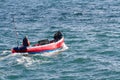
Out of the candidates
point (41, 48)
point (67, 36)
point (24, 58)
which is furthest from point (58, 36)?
point (24, 58)

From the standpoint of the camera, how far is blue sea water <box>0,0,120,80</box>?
47.7 meters

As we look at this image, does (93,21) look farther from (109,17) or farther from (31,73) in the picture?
(31,73)

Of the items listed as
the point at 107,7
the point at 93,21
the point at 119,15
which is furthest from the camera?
the point at 107,7

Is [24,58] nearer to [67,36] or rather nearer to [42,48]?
[42,48]

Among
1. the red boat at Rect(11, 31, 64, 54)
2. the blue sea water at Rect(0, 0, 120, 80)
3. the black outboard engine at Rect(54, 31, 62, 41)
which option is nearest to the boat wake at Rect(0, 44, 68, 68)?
the blue sea water at Rect(0, 0, 120, 80)

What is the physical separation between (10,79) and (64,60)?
9515mm

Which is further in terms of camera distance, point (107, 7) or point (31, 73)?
point (107, 7)

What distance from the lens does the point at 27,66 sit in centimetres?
4903

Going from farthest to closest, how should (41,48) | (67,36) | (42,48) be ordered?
(67,36), (42,48), (41,48)

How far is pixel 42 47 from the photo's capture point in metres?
55.2

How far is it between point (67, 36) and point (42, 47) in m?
11.1

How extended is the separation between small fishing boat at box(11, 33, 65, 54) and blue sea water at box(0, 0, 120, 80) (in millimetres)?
1131

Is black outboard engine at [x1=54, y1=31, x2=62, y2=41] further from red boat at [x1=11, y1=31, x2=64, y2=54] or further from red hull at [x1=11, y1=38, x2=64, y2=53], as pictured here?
red hull at [x1=11, y1=38, x2=64, y2=53]

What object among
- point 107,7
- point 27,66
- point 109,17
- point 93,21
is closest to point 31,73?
point 27,66
